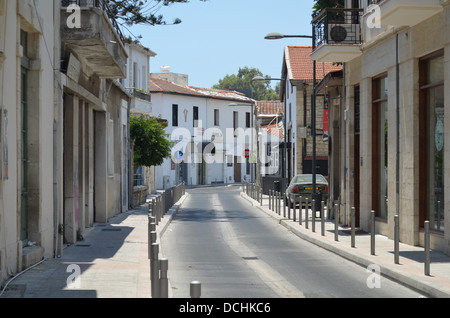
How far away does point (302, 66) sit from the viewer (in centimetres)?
4403

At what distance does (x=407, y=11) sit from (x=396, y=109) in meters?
2.79

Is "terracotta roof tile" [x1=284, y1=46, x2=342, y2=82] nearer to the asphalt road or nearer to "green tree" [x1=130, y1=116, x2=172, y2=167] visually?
"green tree" [x1=130, y1=116, x2=172, y2=167]

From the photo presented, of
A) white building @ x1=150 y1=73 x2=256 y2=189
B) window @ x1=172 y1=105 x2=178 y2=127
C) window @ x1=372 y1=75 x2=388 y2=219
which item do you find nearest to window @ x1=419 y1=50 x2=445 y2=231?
window @ x1=372 y1=75 x2=388 y2=219

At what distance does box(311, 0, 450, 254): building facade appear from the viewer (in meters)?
13.9

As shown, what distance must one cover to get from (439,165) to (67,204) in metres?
7.86

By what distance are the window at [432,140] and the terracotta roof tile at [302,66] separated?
81.9 feet

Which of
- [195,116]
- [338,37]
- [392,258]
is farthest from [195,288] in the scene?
[195,116]

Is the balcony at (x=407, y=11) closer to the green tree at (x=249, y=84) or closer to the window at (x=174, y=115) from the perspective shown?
the window at (x=174, y=115)

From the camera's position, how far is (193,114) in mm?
65625

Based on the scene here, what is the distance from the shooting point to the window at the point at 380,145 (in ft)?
58.1

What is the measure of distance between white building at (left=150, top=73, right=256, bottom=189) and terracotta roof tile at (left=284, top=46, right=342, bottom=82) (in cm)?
1388

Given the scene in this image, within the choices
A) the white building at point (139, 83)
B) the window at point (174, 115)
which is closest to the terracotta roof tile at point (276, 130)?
the window at point (174, 115)

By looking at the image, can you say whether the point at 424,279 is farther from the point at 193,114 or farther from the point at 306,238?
the point at 193,114
